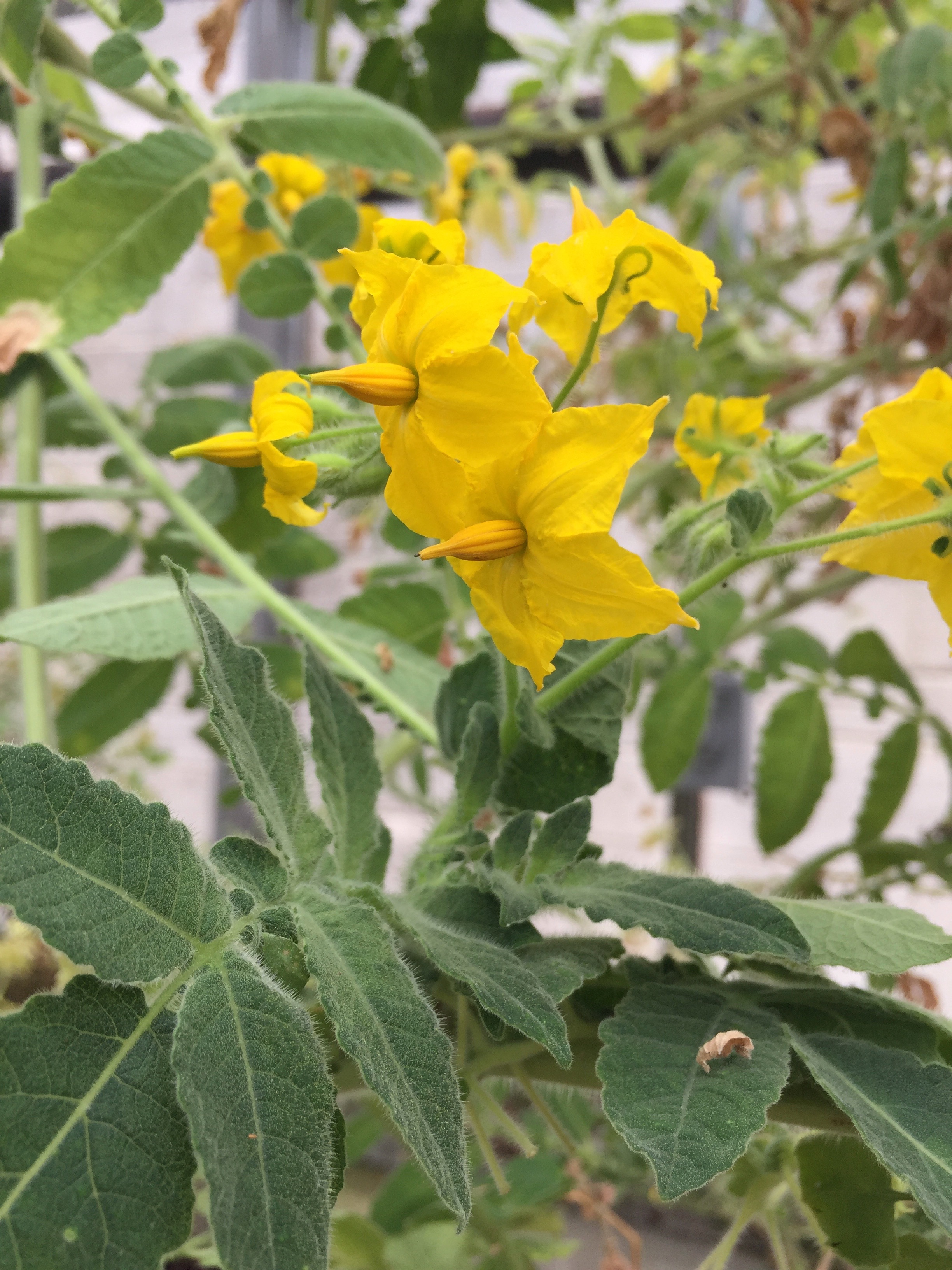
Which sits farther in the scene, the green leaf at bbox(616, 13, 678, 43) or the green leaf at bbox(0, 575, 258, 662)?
the green leaf at bbox(616, 13, 678, 43)

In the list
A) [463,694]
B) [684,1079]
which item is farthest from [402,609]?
[684,1079]

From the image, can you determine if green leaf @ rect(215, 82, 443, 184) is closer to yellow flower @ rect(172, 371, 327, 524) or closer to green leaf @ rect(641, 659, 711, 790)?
yellow flower @ rect(172, 371, 327, 524)

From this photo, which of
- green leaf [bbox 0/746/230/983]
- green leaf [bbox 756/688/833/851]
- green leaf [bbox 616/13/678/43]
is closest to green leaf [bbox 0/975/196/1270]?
green leaf [bbox 0/746/230/983]

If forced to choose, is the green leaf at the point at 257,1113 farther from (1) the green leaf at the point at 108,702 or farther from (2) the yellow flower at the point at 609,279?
(1) the green leaf at the point at 108,702

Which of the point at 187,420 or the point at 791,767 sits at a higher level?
the point at 187,420

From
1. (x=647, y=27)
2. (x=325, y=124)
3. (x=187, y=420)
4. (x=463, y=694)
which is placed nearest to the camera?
(x=463, y=694)

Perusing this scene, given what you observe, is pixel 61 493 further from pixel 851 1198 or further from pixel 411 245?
pixel 851 1198

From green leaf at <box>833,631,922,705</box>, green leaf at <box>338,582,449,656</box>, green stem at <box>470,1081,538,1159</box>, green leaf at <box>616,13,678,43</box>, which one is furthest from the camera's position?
green leaf at <box>616,13,678,43</box>

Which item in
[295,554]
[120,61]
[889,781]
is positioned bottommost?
[889,781]
